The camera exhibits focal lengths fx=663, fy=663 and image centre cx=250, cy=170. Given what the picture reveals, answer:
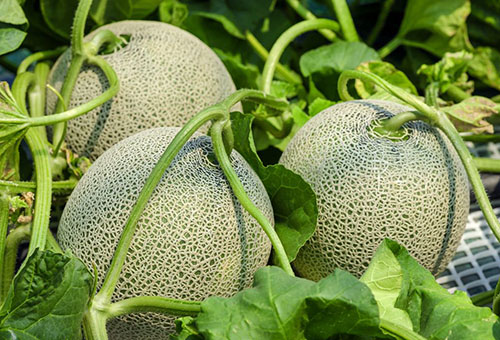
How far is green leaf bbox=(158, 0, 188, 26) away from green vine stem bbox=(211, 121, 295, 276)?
59 cm

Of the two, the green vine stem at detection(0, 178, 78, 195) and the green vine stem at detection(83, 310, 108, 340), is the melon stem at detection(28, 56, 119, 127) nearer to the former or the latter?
the green vine stem at detection(0, 178, 78, 195)

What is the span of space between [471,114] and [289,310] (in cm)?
68

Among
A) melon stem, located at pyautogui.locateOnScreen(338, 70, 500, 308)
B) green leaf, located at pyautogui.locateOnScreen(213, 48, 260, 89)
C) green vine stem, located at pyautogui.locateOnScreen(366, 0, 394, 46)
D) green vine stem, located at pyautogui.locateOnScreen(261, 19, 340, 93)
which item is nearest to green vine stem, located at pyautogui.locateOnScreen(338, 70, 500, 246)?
melon stem, located at pyautogui.locateOnScreen(338, 70, 500, 308)

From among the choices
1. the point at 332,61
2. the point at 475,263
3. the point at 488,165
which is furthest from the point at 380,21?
the point at 475,263

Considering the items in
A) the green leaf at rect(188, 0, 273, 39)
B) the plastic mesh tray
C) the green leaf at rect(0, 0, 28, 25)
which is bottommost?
the plastic mesh tray

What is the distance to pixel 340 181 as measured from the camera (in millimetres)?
1009

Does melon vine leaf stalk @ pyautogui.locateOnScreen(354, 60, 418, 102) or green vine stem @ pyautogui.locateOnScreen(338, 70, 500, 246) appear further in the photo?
melon vine leaf stalk @ pyautogui.locateOnScreen(354, 60, 418, 102)

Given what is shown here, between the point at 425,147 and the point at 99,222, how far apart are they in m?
0.50

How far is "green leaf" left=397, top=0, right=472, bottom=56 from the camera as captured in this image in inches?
61.5

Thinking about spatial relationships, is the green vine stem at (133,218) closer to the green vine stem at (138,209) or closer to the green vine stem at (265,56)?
the green vine stem at (138,209)

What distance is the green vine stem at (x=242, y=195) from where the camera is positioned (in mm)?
863

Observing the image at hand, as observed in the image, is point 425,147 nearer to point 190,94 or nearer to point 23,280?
point 190,94

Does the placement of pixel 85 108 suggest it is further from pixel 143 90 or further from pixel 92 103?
pixel 143 90

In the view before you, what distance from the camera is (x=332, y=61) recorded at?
1500 mm
